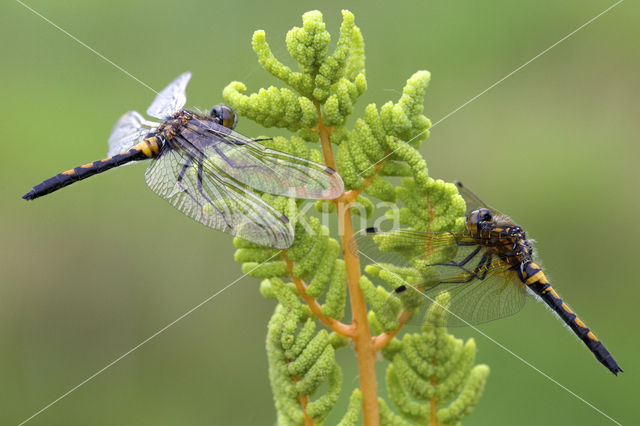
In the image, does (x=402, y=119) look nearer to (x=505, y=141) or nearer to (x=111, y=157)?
(x=111, y=157)

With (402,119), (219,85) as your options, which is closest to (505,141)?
(219,85)

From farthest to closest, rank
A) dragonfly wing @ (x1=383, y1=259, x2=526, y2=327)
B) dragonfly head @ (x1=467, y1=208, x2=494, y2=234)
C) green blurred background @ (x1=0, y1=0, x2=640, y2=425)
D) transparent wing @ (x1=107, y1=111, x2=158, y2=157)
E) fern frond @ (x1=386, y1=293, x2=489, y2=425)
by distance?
green blurred background @ (x1=0, y1=0, x2=640, y2=425) < transparent wing @ (x1=107, y1=111, x2=158, y2=157) < dragonfly head @ (x1=467, y1=208, x2=494, y2=234) < dragonfly wing @ (x1=383, y1=259, x2=526, y2=327) < fern frond @ (x1=386, y1=293, x2=489, y2=425)

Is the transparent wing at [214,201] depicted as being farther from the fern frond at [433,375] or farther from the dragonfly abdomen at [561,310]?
the dragonfly abdomen at [561,310]

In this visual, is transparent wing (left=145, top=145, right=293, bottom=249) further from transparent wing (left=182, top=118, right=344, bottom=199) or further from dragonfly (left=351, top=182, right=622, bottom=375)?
dragonfly (left=351, top=182, right=622, bottom=375)

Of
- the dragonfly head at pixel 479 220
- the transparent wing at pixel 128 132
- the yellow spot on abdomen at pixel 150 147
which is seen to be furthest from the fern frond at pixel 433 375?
the transparent wing at pixel 128 132

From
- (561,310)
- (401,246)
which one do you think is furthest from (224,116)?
(561,310)

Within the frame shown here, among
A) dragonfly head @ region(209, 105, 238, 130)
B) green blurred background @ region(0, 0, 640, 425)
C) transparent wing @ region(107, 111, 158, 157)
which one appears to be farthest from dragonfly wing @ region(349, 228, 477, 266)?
green blurred background @ region(0, 0, 640, 425)
